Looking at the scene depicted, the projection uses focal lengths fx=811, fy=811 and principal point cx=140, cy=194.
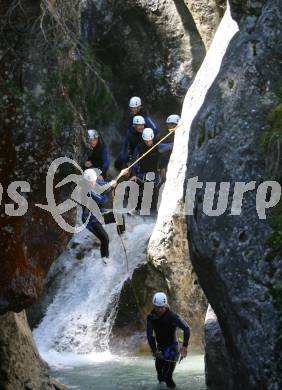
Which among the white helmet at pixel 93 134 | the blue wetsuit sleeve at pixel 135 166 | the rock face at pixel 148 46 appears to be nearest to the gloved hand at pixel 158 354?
the blue wetsuit sleeve at pixel 135 166

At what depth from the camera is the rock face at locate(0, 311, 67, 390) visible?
10.6 meters

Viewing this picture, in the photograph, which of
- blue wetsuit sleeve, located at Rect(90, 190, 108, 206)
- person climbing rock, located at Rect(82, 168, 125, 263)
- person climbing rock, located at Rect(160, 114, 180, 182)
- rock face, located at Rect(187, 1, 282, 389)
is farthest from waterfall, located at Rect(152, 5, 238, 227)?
rock face, located at Rect(187, 1, 282, 389)

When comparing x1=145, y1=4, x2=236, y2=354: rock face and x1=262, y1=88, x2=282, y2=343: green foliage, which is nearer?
x1=262, y1=88, x2=282, y2=343: green foliage

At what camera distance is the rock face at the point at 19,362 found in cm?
1060

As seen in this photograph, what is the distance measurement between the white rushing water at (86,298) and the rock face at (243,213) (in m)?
6.87

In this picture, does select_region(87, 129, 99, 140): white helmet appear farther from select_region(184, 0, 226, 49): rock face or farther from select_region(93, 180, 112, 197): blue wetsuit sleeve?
select_region(184, 0, 226, 49): rock face

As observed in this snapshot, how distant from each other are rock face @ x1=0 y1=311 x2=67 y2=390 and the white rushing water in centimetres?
345

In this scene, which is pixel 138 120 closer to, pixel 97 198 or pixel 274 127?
pixel 97 198

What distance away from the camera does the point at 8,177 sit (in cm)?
968

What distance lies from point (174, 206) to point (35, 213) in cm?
477

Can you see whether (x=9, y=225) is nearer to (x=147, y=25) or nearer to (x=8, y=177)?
(x=8, y=177)

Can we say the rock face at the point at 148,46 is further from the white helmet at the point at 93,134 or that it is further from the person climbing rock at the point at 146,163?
the person climbing rock at the point at 146,163

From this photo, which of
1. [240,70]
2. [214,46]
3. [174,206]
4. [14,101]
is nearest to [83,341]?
[174,206]

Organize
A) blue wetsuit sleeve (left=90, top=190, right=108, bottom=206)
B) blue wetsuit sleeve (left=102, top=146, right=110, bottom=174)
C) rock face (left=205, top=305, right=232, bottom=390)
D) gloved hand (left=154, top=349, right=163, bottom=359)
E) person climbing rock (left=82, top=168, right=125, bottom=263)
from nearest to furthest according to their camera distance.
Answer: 1. rock face (left=205, top=305, right=232, bottom=390)
2. gloved hand (left=154, top=349, right=163, bottom=359)
3. person climbing rock (left=82, top=168, right=125, bottom=263)
4. blue wetsuit sleeve (left=90, top=190, right=108, bottom=206)
5. blue wetsuit sleeve (left=102, top=146, right=110, bottom=174)
